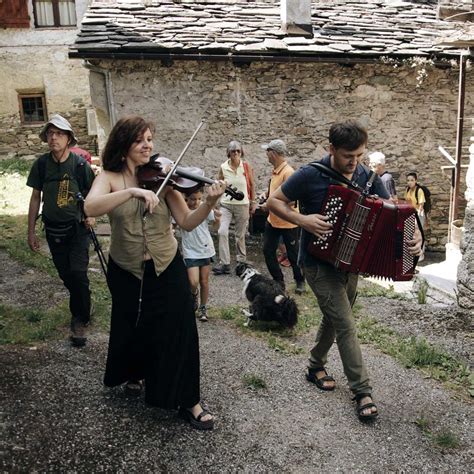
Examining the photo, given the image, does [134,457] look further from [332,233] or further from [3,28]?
[3,28]

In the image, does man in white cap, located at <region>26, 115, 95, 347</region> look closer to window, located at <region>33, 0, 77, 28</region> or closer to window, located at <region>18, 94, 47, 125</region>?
window, located at <region>18, 94, 47, 125</region>

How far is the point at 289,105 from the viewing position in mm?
10070

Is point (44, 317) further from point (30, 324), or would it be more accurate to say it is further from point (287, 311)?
point (287, 311)

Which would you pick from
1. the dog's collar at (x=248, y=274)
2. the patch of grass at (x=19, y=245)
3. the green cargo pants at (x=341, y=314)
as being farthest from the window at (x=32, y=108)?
the green cargo pants at (x=341, y=314)

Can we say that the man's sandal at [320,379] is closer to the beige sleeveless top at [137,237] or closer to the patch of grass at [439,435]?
the patch of grass at [439,435]

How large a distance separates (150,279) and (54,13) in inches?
606

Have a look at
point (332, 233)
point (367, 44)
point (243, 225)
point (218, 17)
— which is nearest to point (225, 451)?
point (332, 233)

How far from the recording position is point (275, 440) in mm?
3496

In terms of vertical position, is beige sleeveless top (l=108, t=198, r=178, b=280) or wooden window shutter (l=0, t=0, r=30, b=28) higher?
wooden window shutter (l=0, t=0, r=30, b=28)

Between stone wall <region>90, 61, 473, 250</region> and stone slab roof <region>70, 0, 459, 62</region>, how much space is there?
12.5 inches

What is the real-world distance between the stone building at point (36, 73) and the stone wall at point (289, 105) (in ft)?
24.4

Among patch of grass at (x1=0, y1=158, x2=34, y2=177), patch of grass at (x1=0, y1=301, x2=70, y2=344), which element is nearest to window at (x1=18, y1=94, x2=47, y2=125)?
patch of grass at (x1=0, y1=158, x2=34, y2=177)

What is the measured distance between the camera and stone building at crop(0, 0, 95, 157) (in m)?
15.8

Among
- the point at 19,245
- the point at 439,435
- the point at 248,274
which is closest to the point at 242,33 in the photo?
the point at 19,245
